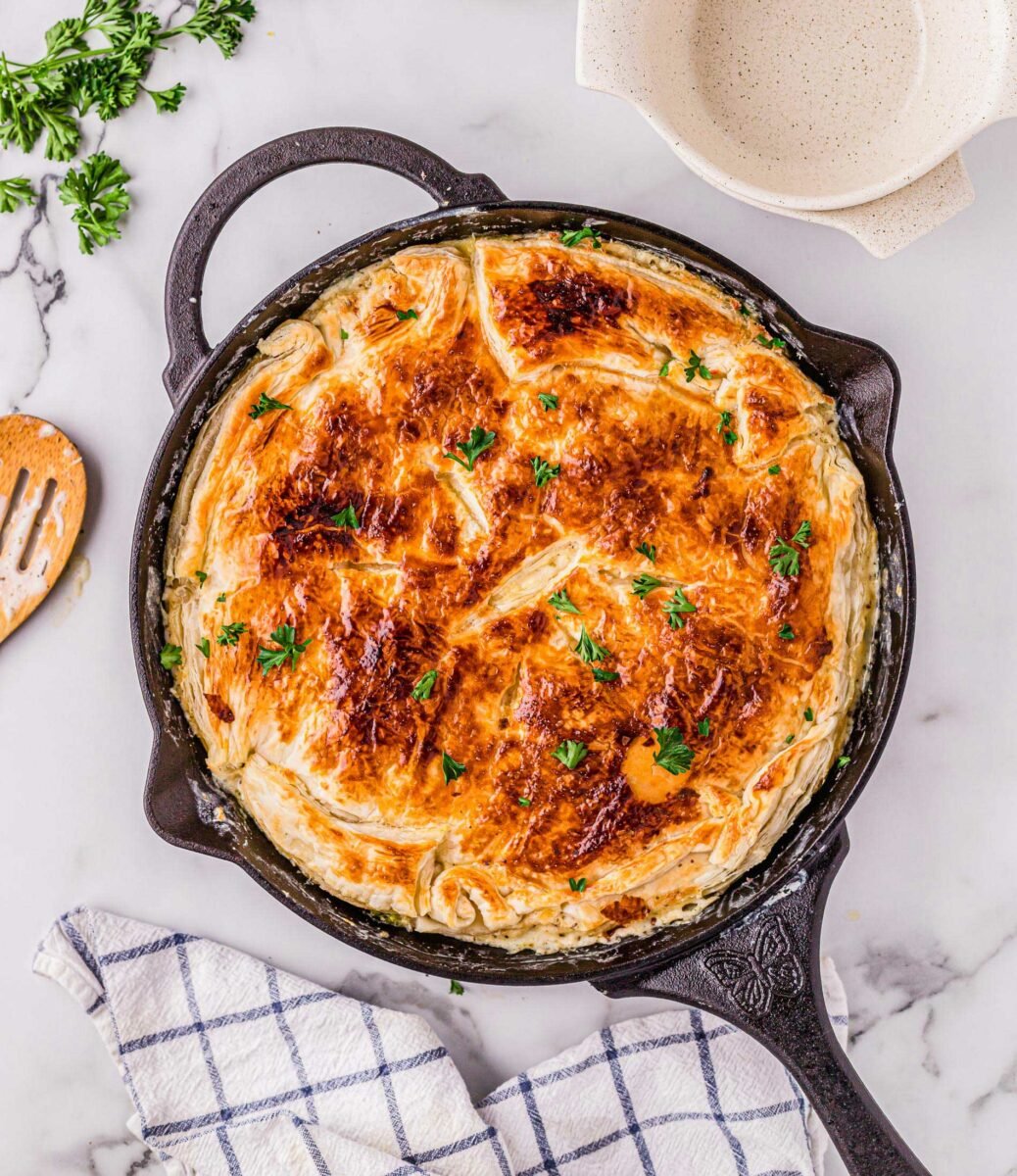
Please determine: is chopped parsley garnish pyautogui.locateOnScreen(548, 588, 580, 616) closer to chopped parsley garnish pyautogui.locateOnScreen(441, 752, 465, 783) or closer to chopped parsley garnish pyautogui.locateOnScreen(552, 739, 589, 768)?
chopped parsley garnish pyautogui.locateOnScreen(552, 739, 589, 768)

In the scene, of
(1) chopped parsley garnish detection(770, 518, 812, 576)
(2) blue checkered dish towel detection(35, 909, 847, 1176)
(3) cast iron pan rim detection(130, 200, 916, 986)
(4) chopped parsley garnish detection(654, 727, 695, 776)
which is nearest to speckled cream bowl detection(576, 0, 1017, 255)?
(3) cast iron pan rim detection(130, 200, 916, 986)

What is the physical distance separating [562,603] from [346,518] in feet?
1.94

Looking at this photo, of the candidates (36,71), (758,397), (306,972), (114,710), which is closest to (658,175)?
(758,397)

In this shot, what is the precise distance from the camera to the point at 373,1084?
3332 mm

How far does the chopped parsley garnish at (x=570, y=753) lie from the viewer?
8.96 ft

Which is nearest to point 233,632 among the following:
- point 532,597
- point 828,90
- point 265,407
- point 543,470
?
point 265,407

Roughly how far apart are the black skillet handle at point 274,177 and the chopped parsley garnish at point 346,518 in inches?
21.6

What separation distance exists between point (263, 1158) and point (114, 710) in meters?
1.46

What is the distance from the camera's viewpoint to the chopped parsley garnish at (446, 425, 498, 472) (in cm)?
274

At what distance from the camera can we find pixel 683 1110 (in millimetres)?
3340

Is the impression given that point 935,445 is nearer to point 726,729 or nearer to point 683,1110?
point 726,729

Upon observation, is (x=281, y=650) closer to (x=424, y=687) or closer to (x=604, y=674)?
(x=424, y=687)

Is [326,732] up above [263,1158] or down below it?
above

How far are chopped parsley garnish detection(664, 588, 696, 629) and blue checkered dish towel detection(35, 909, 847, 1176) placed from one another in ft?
4.51
